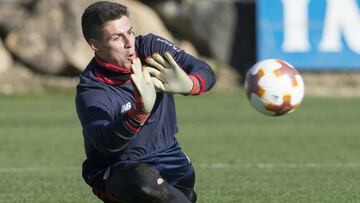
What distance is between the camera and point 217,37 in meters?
20.3

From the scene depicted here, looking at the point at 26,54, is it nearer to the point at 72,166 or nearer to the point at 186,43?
the point at 186,43

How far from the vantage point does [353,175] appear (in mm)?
8570

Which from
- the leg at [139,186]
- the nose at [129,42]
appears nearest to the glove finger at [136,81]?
the nose at [129,42]

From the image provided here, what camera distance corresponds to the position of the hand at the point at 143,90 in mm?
4883

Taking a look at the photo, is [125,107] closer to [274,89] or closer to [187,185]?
[187,185]

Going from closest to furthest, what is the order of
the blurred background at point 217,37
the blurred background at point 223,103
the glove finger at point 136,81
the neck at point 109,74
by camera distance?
the glove finger at point 136,81 → the neck at point 109,74 → the blurred background at point 223,103 → the blurred background at point 217,37

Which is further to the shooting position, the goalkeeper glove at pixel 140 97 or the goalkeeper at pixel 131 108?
the goalkeeper at pixel 131 108

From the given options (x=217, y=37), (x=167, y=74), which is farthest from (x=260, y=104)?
(x=217, y=37)

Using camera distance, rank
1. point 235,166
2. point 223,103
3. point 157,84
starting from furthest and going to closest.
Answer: point 223,103 → point 235,166 → point 157,84

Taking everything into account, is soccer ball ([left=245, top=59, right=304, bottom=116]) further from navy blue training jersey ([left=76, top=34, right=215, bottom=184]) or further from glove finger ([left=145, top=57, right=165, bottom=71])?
glove finger ([left=145, top=57, right=165, bottom=71])

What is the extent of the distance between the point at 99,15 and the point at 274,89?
127cm

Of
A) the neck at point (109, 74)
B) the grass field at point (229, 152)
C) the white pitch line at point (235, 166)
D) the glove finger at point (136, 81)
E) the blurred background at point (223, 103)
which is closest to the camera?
the glove finger at point (136, 81)

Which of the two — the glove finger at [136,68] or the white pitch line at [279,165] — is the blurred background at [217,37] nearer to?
the white pitch line at [279,165]

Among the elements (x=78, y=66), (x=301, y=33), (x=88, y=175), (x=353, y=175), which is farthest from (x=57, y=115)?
(x=88, y=175)
